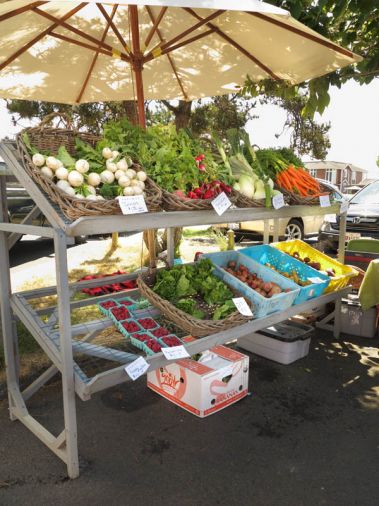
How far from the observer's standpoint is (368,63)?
4.25 m

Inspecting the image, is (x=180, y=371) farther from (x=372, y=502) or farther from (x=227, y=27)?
(x=227, y=27)

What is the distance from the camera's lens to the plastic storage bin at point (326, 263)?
13.7 ft

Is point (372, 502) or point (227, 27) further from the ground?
point (227, 27)

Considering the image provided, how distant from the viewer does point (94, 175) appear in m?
2.32

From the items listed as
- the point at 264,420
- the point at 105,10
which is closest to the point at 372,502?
the point at 264,420

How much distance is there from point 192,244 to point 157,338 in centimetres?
775

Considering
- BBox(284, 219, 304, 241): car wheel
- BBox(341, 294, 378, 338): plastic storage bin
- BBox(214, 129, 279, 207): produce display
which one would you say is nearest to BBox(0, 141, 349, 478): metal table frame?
BBox(214, 129, 279, 207): produce display

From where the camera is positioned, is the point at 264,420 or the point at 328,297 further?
the point at 328,297

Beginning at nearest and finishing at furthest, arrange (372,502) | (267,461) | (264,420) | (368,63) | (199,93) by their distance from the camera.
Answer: (372,502)
(267,461)
(264,420)
(368,63)
(199,93)

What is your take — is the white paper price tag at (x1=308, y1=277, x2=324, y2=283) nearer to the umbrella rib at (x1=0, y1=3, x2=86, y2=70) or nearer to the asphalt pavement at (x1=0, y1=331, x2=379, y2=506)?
the asphalt pavement at (x1=0, y1=331, x2=379, y2=506)

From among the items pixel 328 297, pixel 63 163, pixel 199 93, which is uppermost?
pixel 199 93

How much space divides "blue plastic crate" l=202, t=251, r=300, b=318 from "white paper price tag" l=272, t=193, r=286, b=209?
2.30 ft

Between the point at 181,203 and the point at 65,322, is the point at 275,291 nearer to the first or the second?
the point at 181,203

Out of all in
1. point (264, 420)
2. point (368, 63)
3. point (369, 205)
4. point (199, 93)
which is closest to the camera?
point (264, 420)
